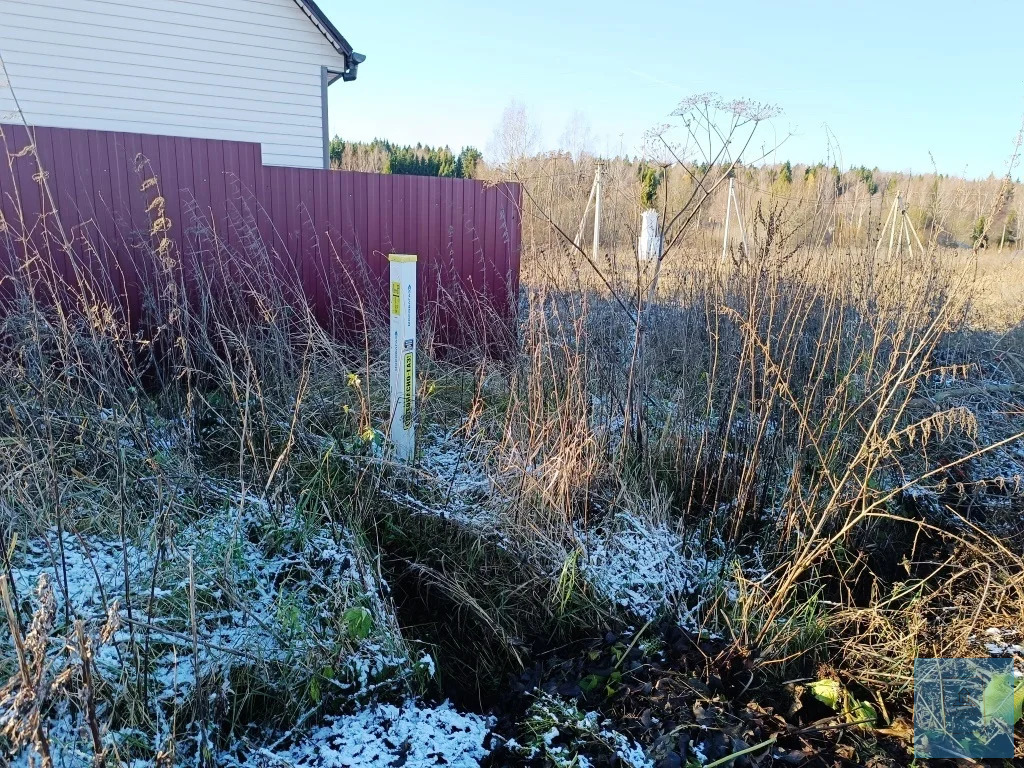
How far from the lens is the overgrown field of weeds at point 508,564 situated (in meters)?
2.10

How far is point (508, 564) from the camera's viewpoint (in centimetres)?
299

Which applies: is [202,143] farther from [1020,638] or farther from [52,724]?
[1020,638]

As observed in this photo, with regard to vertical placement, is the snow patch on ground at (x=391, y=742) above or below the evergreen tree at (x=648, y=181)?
below

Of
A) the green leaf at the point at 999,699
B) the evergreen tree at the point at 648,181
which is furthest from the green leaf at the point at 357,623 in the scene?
the evergreen tree at the point at 648,181

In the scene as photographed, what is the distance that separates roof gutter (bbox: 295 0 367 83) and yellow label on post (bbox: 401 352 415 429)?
26.7 ft

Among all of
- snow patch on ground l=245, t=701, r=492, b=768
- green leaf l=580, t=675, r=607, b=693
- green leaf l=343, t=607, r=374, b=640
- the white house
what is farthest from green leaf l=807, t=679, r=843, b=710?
the white house

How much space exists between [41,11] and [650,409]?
29.9 feet

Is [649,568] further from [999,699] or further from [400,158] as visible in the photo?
[400,158]

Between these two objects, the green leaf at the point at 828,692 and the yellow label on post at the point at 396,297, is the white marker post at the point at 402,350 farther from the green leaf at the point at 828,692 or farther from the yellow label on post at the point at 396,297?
the green leaf at the point at 828,692

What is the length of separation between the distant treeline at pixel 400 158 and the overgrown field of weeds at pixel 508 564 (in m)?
25.7

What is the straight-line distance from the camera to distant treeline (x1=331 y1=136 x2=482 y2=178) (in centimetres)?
3030

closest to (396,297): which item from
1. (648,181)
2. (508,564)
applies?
A: (508,564)

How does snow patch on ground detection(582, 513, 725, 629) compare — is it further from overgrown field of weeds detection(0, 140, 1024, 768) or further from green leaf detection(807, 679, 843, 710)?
green leaf detection(807, 679, 843, 710)

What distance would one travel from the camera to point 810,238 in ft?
13.8
